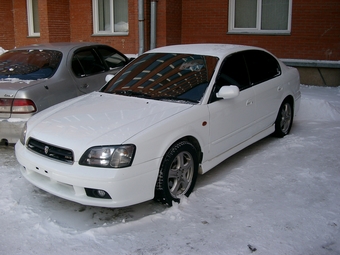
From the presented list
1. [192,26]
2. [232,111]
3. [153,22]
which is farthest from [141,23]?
[232,111]

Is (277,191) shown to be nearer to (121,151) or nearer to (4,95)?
(121,151)

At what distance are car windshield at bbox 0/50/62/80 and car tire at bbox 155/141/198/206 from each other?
2.94 m

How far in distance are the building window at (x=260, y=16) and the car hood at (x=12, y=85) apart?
6.72 meters

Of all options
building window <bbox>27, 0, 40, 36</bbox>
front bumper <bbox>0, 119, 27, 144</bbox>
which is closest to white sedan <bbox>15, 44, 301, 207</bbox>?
front bumper <bbox>0, 119, 27, 144</bbox>

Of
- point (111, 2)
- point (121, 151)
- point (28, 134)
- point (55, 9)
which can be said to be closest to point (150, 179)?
point (121, 151)

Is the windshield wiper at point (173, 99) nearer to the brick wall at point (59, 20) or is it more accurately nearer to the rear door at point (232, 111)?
the rear door at point (232, 111)

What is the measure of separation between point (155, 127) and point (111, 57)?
3902mm

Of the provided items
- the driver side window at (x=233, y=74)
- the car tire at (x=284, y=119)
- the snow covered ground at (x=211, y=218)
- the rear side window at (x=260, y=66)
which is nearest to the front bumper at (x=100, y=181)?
the snow covered ground at (x=211, y=218)

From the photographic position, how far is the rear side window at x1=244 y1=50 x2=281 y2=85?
5.64 m

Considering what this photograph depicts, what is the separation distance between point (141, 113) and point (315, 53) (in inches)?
282

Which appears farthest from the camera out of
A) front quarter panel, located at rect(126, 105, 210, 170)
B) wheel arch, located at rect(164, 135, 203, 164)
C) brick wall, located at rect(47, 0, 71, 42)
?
brick wall, located at rect(47, 0, 71, 42)

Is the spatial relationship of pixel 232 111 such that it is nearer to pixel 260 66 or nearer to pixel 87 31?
pixel 260 66

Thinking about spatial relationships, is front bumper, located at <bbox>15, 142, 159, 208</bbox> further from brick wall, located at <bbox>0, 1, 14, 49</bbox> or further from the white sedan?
brick wall, located at <bbox>0, 1, 14, 49</bbox>

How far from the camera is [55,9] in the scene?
44.7ft
